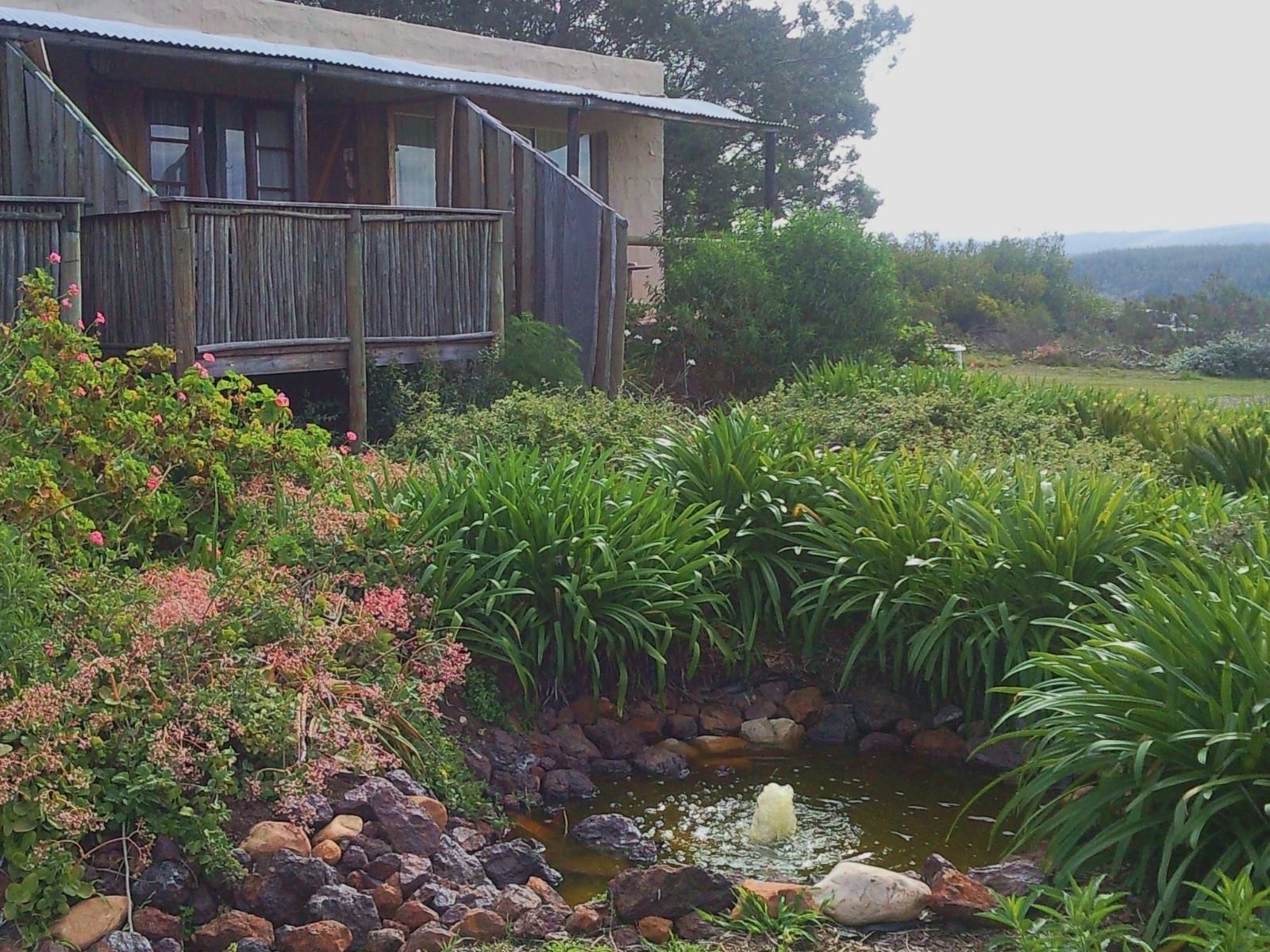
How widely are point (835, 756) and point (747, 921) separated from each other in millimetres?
2189

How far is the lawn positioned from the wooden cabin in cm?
597

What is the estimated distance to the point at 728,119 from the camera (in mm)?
18812

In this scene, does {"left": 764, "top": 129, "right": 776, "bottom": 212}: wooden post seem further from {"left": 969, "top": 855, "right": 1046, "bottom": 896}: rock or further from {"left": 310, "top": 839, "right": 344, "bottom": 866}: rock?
{"left": 310, "top": 839, "right": 344, "bottom": 866}: rock

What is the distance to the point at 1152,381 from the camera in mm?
21984

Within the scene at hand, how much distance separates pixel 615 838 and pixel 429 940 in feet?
4.20

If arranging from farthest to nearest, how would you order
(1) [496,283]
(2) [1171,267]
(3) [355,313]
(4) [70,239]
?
(2) [1171,267]
(1) [496,283]
(3) [355,313]
(4) [70,239]

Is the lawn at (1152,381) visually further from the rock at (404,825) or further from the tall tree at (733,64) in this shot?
the rock at (404,825)

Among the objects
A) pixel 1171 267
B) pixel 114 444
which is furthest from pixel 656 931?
pixel 1171 267

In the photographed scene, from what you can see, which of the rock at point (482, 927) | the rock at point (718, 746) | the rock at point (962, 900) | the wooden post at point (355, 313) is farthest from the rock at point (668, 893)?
the wooden post at point (355, 313)

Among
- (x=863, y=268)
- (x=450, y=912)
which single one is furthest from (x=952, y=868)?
(x=863, y=268)

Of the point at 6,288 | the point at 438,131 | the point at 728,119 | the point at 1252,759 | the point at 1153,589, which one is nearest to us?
the point at 1252,759

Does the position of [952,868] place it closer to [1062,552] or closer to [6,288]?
[1062,552]

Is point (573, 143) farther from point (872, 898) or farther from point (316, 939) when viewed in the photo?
point (316, 939)

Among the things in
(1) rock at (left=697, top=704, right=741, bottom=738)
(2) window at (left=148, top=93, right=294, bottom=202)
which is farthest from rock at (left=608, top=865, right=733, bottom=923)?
(2) window at (left=148, top=93, right=294, bottom=202)
